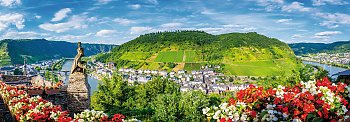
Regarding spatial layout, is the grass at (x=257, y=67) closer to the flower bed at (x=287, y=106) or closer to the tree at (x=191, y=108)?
the tree at (x=191, y=108)

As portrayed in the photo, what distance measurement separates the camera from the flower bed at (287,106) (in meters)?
4.73

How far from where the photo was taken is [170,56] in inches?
5812

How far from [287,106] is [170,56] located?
143 meters

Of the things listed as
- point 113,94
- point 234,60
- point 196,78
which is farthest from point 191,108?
point 234,60

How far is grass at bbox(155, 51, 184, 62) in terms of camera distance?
14362 centimetres

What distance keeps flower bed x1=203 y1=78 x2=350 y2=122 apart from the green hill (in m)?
111

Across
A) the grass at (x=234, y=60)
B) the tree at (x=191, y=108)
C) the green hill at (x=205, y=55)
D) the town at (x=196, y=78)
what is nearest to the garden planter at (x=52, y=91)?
the tree at (x=191, y=108)

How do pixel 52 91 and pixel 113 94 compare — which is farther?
pixel 113 94

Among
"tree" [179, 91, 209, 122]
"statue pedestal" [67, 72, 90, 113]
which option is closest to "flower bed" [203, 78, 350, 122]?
"statue pedestal" [67, 72, 90, 113]

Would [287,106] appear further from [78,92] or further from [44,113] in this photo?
[78,92]

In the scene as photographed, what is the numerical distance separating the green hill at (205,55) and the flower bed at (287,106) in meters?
111

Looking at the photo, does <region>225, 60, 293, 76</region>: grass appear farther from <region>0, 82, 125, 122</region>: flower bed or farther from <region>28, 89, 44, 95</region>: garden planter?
<region>0, 82, 125, 122</region>: flower bed

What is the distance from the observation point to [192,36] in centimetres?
18775

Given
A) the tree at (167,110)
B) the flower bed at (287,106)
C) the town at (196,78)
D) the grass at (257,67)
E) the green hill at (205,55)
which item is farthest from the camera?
the green hill at (205,55)
